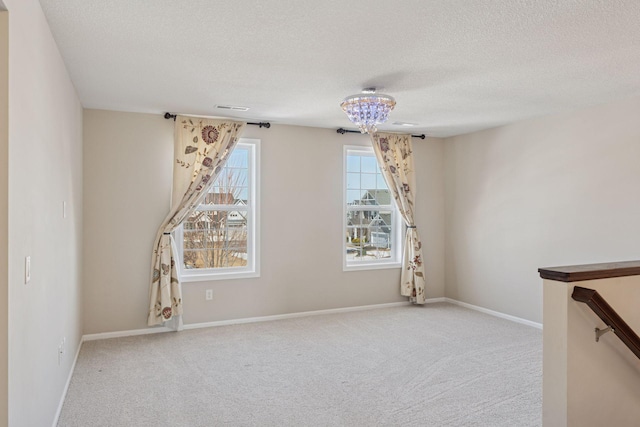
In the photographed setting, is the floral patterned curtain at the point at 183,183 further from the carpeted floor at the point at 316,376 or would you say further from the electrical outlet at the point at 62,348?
the electrical outlet at the point at 62,348

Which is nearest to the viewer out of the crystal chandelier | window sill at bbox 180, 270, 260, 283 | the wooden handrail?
the wooden handrail

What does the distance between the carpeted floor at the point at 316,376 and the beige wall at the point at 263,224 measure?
0.39 meters

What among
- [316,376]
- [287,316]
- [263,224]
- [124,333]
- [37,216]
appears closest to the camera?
[37,216]

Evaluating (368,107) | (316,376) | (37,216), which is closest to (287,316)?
(316,376)

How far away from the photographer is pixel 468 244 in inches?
246

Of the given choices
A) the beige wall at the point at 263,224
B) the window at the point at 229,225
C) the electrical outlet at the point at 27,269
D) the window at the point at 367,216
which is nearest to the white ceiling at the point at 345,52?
the beige wall at the point at 263,224

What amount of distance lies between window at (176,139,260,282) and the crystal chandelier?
196cm

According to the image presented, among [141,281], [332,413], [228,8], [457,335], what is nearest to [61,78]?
[228,8]

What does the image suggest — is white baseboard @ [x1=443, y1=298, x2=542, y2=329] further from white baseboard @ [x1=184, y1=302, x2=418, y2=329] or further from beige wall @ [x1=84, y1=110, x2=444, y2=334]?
white baseboard @ [x1=184, y1=302, x2=418, y2=329]

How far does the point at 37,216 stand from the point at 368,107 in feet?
8.17

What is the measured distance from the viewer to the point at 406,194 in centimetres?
627

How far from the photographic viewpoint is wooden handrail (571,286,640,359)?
7.54 ft

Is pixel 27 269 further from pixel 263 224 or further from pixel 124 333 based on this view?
pixel 263 224

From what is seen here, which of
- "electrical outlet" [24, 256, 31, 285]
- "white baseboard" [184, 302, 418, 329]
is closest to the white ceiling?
"electrical outlet" [24, 256, 31, 285]
